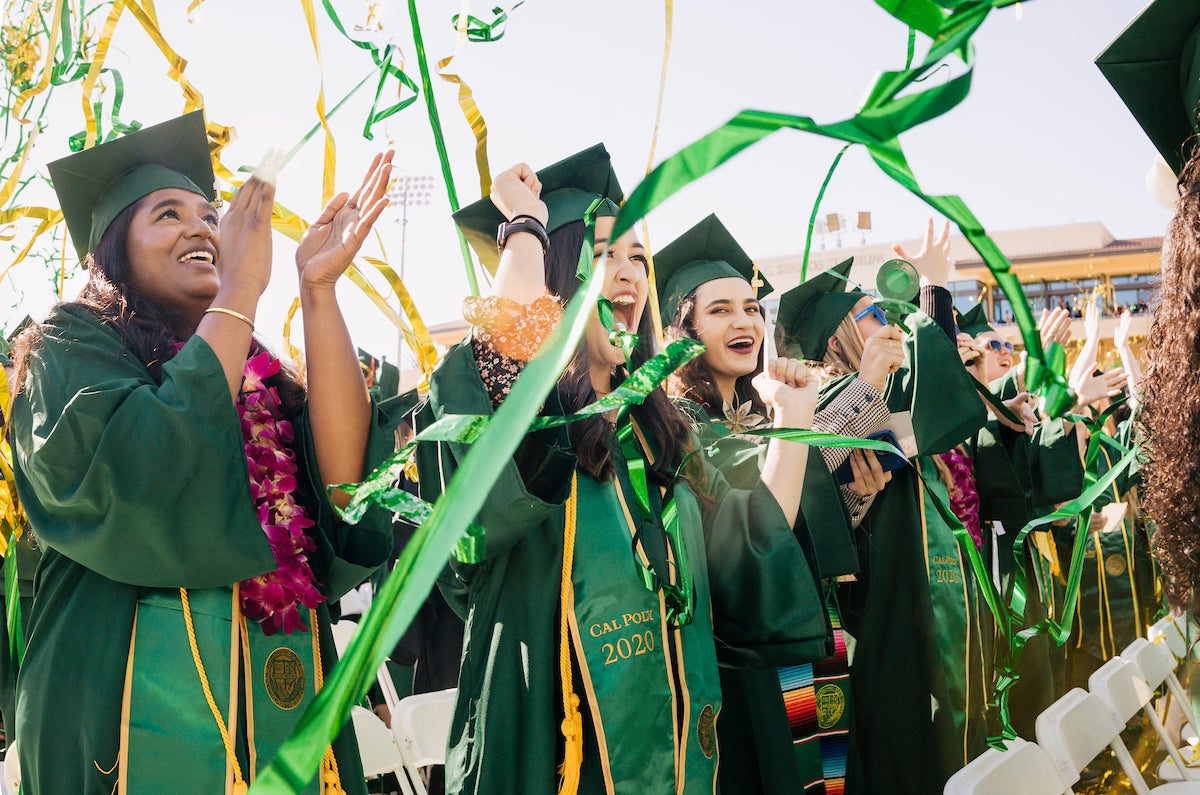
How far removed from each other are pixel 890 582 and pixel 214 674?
2.48 meters

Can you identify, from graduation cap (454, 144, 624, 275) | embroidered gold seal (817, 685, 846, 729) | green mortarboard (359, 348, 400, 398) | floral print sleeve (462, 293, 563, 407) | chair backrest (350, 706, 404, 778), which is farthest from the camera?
green mortarboard (359, 348, 400, 398)

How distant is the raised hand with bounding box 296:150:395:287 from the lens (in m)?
2.10

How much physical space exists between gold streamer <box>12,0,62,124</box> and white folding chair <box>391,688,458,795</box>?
82.8 inches

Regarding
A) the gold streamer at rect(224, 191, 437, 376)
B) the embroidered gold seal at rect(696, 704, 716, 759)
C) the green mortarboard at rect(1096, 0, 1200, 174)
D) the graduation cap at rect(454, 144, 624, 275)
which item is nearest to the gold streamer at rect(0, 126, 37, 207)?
the gold streamer at rect(224, 191, 437, 376)

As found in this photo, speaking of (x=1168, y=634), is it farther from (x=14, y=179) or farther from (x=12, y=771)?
(x=14, y=179)

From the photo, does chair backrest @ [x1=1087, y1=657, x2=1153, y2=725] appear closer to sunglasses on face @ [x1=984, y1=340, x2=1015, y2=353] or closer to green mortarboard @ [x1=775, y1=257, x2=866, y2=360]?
green mortarboard @ [x1=775, y1=257, x2=866, y2=360]

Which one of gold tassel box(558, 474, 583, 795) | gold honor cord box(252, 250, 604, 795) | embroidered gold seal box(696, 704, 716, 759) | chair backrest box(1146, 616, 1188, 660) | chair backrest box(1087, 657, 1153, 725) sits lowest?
chair backrest box(1146, 616, 1188, 660)

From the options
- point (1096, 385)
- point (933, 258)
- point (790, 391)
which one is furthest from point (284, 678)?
point (1096, 385)

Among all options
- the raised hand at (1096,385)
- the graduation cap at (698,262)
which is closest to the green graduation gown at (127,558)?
the graduation cap at (698,262)

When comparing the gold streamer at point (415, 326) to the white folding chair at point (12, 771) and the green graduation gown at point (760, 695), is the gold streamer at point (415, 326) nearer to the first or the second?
the green graduation gown at point (760, 695)

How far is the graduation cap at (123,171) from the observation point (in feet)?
7.74

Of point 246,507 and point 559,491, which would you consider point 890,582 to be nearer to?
point 559,491

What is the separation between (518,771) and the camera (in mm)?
2039

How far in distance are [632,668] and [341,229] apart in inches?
42.4
